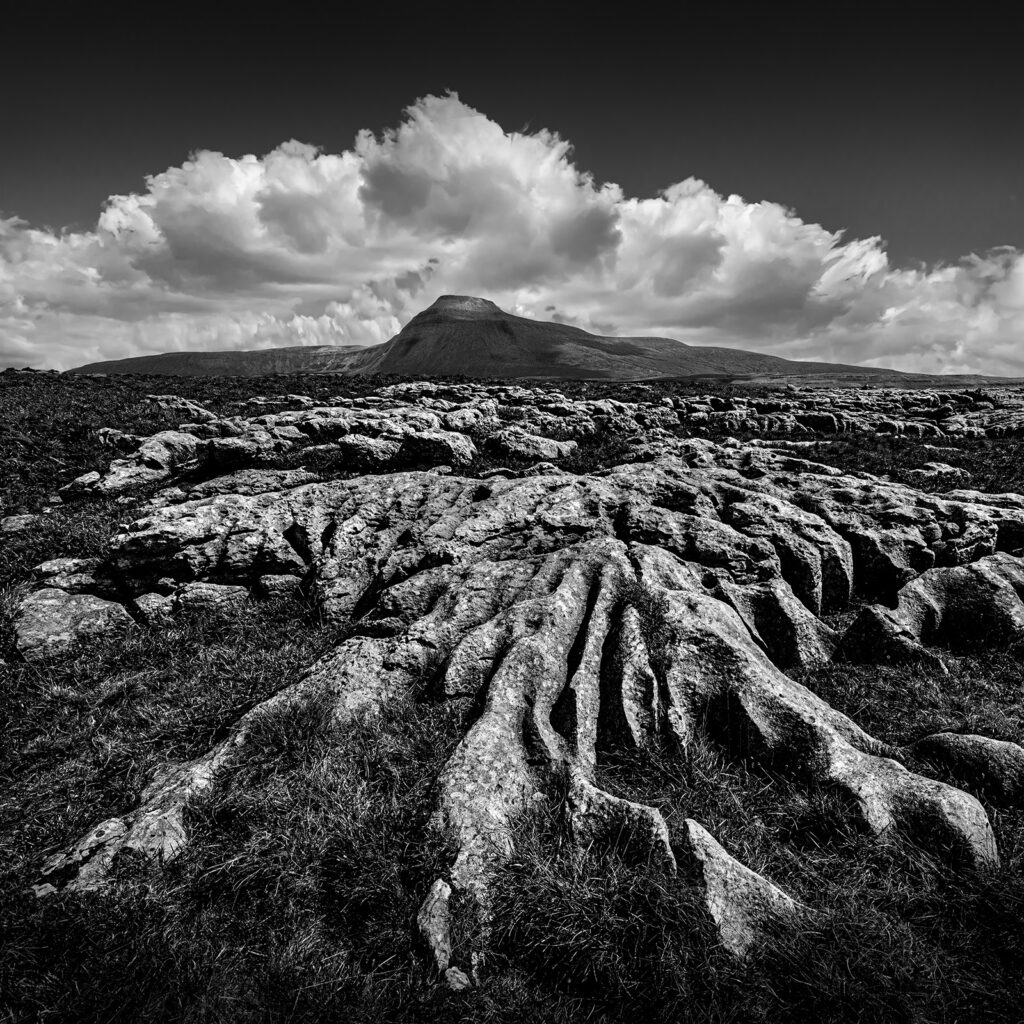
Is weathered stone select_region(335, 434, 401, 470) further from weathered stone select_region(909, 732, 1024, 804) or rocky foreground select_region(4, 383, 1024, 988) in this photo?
weathered stone select_region(909, 732, 1024, 804)

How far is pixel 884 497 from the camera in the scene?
1495 cm

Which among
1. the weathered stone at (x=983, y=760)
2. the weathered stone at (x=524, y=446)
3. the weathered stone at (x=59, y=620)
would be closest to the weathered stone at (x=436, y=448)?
the weathered stone at (x=524, y=446)

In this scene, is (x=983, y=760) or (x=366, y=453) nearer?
(x=983, y=760)

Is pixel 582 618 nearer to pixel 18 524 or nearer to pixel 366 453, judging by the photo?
pixel 366 453

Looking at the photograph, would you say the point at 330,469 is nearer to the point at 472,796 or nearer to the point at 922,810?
the point at 472,796

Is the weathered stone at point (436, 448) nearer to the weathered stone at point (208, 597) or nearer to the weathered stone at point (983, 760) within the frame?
the weathered stone at point (208, 597)

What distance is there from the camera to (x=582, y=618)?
9031mm

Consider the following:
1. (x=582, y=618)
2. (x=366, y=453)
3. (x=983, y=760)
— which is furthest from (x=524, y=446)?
(x=983, y=760)

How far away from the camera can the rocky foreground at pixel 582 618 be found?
5438 millimetres

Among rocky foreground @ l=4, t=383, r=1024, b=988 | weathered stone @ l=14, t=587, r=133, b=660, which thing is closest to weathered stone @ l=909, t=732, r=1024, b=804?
rocky foreground @ l=4, t=383, r=1024, b=988

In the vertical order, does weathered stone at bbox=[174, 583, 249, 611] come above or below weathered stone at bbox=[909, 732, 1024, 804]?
below

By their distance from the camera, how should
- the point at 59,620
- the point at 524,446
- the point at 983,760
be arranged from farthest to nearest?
the point at 524,446 → the point at 59,620 → the point at 983,760

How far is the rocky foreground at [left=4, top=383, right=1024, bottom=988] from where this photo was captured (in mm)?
5438

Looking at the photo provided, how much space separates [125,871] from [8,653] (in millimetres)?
7716
